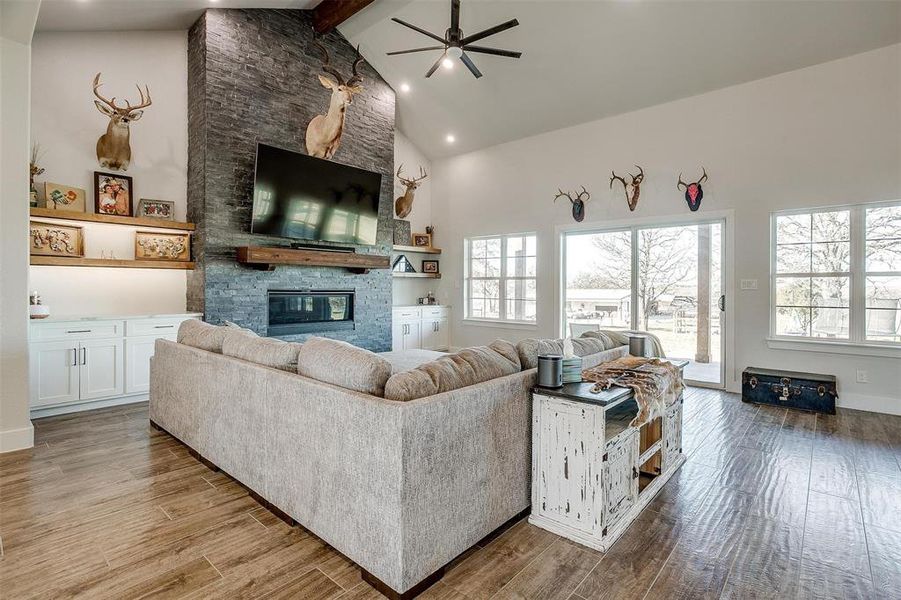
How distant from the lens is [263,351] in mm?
2426

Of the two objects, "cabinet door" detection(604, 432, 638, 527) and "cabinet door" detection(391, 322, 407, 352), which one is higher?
"cabinet door" detection(391, 322, 407, 352)

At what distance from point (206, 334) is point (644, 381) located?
108 inches

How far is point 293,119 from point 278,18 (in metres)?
1.19

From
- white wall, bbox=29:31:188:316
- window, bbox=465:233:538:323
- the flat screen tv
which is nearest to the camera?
white wall, bbox=29:31:188:316

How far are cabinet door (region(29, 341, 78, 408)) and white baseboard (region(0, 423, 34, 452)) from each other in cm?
79

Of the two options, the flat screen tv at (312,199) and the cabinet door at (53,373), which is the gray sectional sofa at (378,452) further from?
the flat screen tv at (312,199)

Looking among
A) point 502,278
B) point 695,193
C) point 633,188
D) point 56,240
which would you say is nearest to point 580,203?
point 633,188

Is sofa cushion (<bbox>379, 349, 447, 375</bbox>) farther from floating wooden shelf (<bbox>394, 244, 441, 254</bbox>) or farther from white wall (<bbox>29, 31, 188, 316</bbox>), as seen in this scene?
floating wooden shelf (<bbox>394, 244, 441, 254</bbox>)

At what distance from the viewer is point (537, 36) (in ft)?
16.6

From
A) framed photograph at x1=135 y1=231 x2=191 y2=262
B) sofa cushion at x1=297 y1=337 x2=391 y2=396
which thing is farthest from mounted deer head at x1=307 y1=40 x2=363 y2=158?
sofa cushion at x1=297 y1=337 x2=391 y2=396

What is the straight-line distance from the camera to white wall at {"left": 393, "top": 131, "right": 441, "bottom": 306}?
25.0 feet

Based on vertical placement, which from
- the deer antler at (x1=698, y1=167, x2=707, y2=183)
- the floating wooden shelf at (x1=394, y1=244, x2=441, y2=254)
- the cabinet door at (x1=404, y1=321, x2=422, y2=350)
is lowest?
the cabinet door at (x1=404, y1=321, x2=422, y2=350)

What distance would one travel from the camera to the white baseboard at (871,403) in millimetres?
4215

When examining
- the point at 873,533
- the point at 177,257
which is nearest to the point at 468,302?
the point at 177,257
